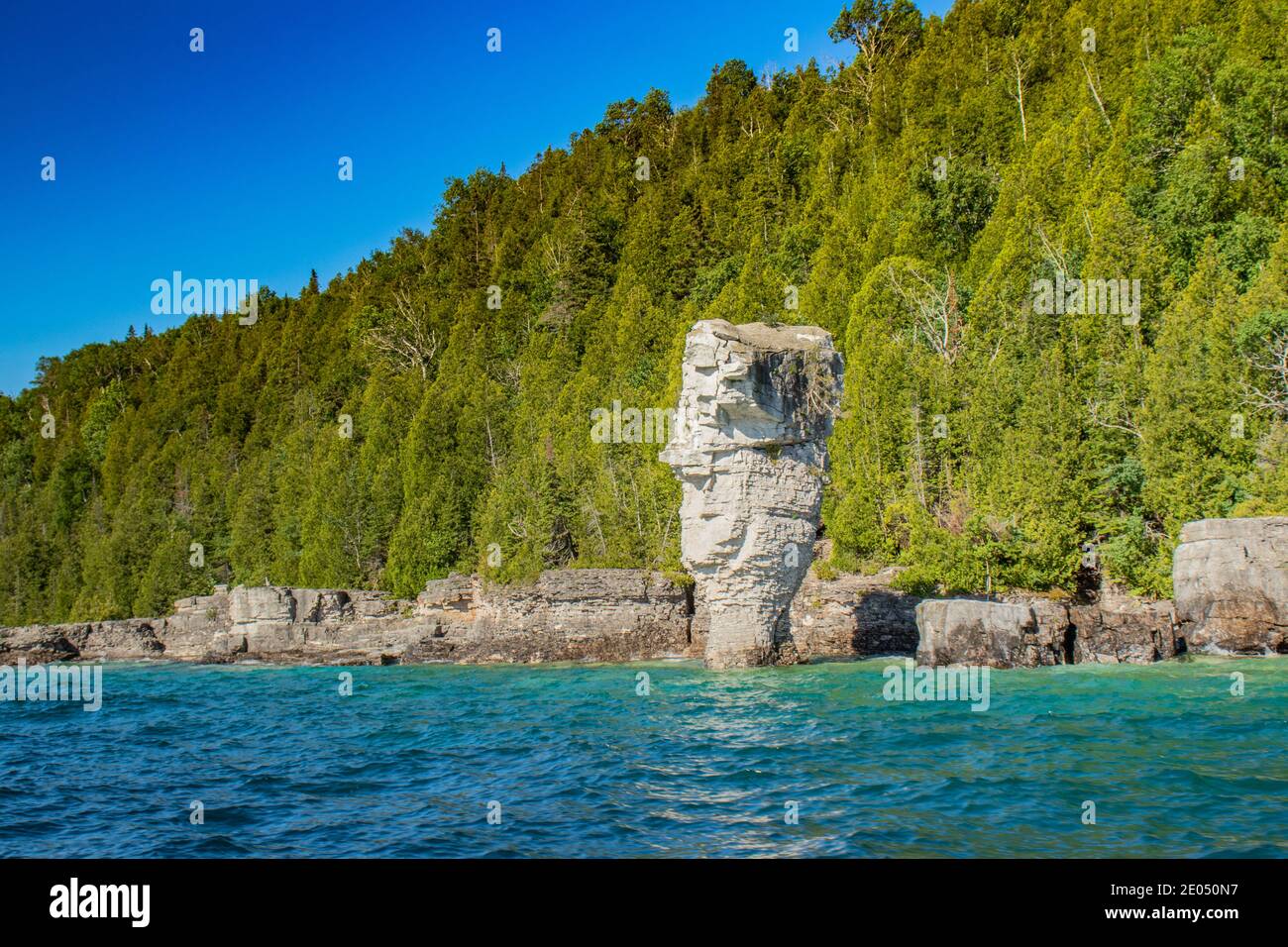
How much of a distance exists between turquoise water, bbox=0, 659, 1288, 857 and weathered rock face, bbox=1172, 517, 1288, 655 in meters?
1.56

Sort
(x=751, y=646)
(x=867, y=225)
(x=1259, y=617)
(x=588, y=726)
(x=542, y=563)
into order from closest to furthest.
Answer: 1. (x=588, y=726)
2. (x=1259, y=617)
3. (x=751, y=646)
4. (x=542, y=563)
5. (x=867, y=225)

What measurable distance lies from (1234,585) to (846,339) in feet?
79.9

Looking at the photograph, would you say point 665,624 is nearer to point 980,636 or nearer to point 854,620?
point 854,620

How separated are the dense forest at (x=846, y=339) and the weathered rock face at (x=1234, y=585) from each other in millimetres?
3402

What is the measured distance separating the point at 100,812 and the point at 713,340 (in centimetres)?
1888

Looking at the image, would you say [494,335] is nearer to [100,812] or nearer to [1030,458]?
[1030,458]

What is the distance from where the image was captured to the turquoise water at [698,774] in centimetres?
1190

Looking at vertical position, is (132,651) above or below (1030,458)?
below

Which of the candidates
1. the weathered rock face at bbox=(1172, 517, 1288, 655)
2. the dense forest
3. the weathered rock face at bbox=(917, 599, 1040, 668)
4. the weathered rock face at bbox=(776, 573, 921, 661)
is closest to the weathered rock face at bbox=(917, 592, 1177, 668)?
the weathered rock face at bbox=(917, 599, 1040, 668)

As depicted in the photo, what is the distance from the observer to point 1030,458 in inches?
1458

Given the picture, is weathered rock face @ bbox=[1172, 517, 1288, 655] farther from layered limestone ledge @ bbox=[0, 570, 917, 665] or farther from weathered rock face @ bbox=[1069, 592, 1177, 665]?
layered limestone ledge @ bbox=[0, 570, 917, 665]

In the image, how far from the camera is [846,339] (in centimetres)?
4891
